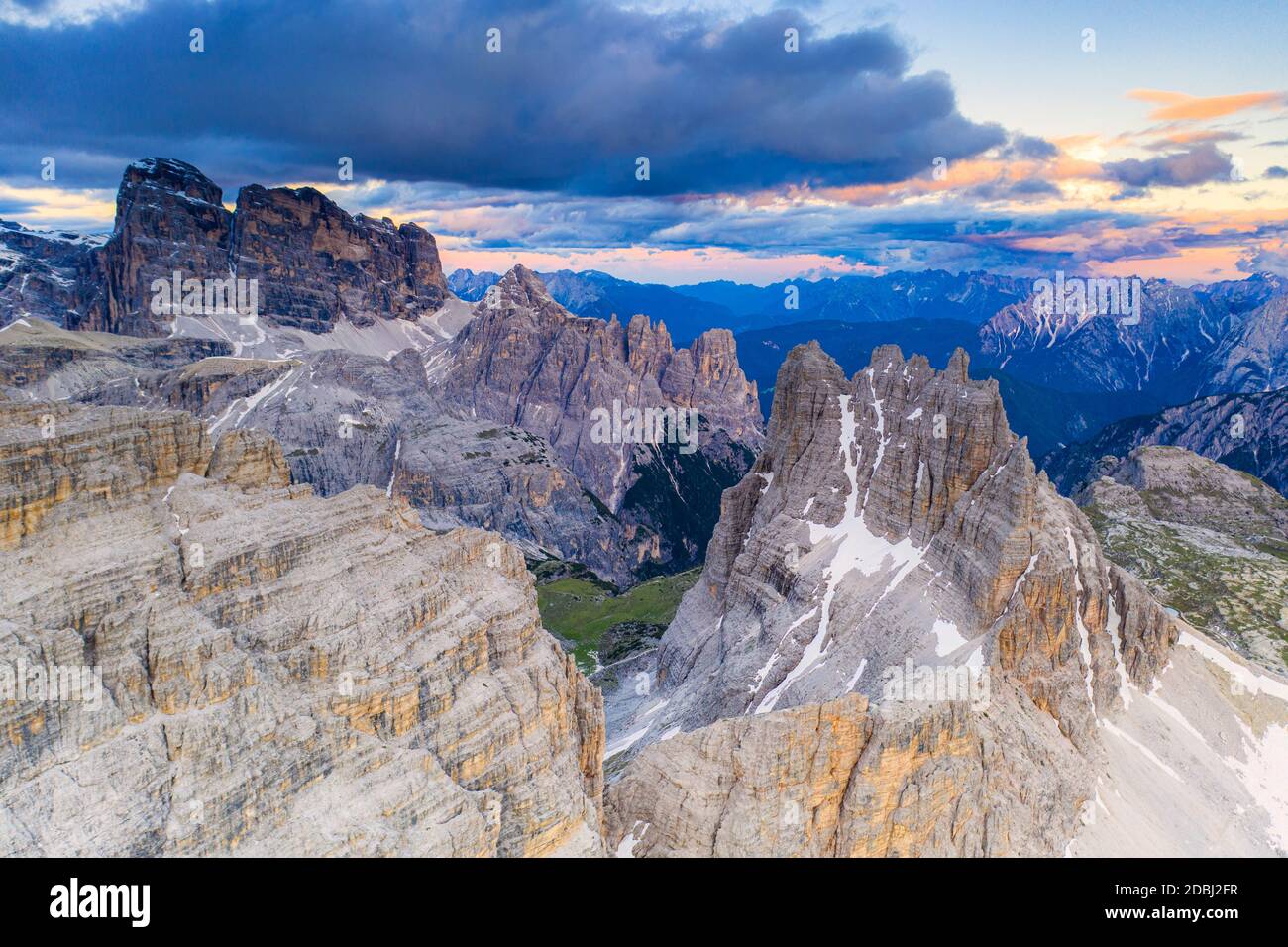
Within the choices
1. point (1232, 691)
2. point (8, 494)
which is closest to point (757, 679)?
point (1232, 691)

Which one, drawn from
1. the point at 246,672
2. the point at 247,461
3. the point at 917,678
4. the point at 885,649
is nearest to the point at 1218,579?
the point at 885,649

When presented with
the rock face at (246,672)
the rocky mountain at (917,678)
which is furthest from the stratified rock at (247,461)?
the rocky mountain at (917,678)

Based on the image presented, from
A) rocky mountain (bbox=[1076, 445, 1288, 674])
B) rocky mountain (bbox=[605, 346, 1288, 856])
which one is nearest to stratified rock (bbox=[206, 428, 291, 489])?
rocky mountain (bbox=[605, 346, 1288, 856])

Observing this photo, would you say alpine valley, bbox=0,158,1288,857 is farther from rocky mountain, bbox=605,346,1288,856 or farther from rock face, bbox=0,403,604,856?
rocky mountain, bbox=605,346,1288,856

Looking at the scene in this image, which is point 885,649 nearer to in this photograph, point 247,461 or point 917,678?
point 917,678

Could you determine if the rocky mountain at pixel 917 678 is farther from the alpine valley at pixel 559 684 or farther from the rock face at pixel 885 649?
the alpine valley at pixel 559 684

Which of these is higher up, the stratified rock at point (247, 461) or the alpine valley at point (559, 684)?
the stratified rock at point (247, 461)
